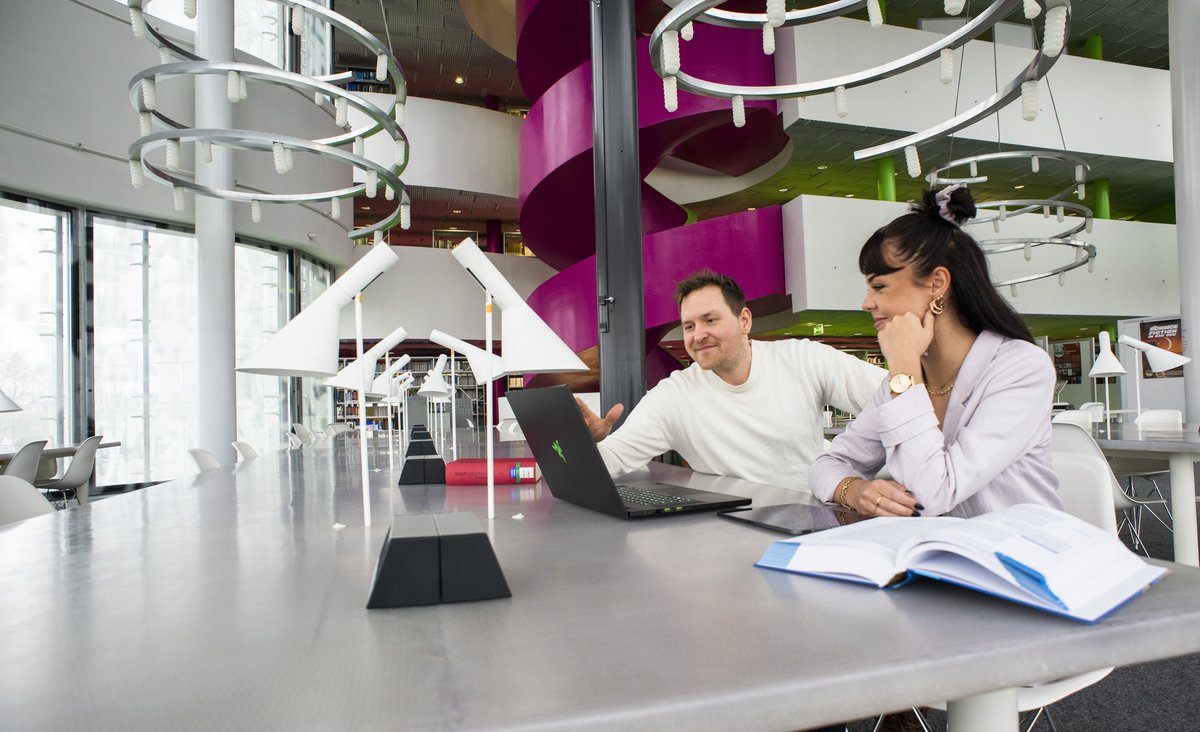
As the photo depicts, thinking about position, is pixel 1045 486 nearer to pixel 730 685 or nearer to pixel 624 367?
pixel 730 685

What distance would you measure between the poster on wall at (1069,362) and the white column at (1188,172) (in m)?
10.1

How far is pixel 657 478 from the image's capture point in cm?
211

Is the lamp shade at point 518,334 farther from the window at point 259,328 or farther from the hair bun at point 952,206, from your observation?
the window at point 259,328

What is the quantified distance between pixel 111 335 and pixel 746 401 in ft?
27.6

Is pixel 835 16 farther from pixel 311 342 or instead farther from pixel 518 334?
pixel 311 342

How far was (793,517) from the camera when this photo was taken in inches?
49.4

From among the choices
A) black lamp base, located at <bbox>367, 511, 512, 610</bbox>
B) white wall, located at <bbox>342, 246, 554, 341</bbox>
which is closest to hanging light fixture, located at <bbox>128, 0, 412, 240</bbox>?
black lamp base, located at <bbox>367, 511, 512, 610</bbox>

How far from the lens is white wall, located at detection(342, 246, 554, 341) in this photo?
13.8 meters

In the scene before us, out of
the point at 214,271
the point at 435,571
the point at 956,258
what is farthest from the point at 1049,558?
the point at 214,271

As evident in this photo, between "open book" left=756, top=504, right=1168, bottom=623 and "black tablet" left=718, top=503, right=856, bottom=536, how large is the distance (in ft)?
0.66

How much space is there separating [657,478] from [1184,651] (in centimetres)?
147

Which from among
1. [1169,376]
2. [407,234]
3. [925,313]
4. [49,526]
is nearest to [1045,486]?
[925,313]

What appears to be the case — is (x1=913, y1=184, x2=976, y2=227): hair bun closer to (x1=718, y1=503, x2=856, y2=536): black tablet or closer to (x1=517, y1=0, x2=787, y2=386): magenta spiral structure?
(x1=718, y1=503, x2=856, y2=536): black tablet

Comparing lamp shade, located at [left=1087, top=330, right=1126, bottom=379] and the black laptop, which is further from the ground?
lamp shade, located at [left=1087, top=330, right=1126, bottom=379]
